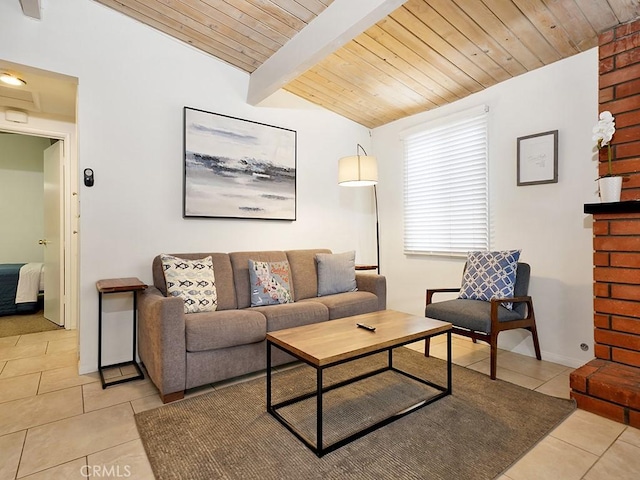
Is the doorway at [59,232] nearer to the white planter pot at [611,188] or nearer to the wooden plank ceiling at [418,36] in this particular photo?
the wooden plank ceiling at [418,36]

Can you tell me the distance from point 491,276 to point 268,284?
1924 mm

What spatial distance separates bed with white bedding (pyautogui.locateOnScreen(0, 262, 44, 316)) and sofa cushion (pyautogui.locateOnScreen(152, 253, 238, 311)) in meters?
2.89

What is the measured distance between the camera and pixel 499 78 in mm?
3158

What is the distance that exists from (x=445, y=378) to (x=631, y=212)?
1677 mm

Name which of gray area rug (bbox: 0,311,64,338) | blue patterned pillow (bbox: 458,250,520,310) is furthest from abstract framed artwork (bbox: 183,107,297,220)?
gray area rug (bbox: 0,311,64,338)

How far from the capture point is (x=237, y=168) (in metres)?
3.41

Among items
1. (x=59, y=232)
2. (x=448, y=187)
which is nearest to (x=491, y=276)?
(x=448, y=187)

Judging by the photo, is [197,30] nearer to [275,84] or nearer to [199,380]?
[275,84]

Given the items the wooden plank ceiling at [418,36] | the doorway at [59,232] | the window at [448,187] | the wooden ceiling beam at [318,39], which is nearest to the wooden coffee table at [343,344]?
the window at [448,187]

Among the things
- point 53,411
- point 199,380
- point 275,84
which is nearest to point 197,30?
point 275,84

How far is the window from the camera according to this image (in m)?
3.41

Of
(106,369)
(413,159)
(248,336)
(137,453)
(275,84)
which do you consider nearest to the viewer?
(137,453)

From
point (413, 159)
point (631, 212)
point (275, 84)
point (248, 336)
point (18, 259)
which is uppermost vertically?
point (275, 84)

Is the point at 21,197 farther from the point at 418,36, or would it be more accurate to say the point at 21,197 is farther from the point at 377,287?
the point at 418,36
